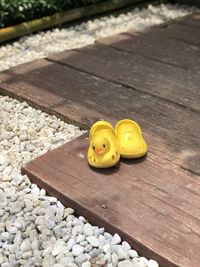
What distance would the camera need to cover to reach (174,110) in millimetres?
2684

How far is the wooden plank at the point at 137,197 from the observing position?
1.75 m

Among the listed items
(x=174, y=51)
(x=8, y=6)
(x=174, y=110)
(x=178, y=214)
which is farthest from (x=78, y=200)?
(x=8, y=6)

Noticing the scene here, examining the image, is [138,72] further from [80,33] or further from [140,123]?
[80,33]

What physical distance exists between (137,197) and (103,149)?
263 millimetres

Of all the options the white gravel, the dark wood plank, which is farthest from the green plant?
Result: the dark wood plank

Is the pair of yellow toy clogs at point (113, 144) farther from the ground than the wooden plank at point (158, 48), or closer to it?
farther from the ground

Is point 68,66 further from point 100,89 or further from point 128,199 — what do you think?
point 128,199

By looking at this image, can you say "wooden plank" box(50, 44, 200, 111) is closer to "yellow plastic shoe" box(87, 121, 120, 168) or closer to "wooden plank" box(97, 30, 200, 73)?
"wooden plank" box(97, 30, 200, 73)

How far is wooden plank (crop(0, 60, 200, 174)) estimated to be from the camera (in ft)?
7.64

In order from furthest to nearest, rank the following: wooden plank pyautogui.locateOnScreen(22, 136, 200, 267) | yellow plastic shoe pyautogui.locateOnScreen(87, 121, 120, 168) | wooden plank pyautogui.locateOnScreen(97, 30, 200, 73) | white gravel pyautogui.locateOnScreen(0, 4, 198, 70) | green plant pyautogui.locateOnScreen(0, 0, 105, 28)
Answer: green plant pyautogui.locateOnScreen(0, 0, 105, 28)
white gravel pyautogui.locateOnScreen(0, 4, 198, 70)
wooden plank pyautogui.locateOnScreen(97, 30, 200, 73)
yellow plastic shoe pyautogui.locateOnScreen(87, 121, 120, 168)
wooden plank pyautogui.locateOnScreen(22, 136, 200, 267)

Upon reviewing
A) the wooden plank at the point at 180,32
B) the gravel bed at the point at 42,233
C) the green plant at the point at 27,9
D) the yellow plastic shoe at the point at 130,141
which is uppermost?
the green plant at the point at 27,9

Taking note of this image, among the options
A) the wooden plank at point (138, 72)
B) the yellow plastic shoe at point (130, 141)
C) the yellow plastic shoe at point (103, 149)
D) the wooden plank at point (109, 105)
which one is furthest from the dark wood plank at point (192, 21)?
the yellow plastic shoe at point (103, 149)

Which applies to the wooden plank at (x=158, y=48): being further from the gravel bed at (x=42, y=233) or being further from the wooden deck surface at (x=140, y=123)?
the gravel bed at (x=42, y=233)

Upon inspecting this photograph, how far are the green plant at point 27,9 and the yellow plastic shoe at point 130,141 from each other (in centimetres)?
219
